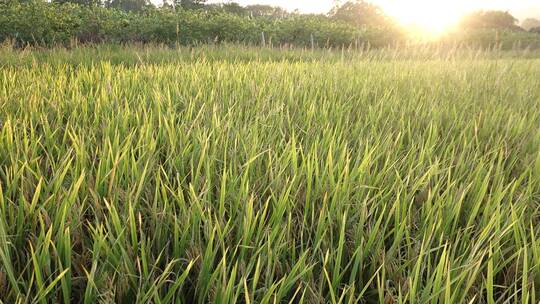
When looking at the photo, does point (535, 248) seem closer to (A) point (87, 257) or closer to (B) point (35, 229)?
(A) point (87, 257)

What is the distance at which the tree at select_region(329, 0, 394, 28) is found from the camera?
28805 millimetres

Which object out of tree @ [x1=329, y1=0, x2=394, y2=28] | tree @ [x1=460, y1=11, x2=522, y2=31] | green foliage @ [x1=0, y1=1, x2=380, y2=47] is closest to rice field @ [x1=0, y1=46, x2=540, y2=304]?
green foliage @ [x1=0, y1=1, x2=380, y2=47]

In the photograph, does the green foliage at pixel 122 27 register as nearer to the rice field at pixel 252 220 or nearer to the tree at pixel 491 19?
the rice field at pixel 252 220

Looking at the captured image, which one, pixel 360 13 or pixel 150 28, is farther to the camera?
pixel 360 13

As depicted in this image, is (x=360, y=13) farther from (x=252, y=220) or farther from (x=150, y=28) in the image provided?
(x=252, y=220)

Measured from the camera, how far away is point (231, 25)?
1088 cm

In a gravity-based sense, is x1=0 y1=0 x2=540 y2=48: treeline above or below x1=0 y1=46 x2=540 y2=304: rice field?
above

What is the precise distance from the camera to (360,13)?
99.3 feet

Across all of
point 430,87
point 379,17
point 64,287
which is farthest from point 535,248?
point 379,17

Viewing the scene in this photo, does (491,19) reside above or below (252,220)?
above

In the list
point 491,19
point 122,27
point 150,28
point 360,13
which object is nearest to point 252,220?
point 150,28

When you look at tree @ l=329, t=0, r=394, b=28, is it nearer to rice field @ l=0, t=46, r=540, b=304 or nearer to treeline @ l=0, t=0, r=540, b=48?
treeline @ l=0, t=0, r=540, b=48

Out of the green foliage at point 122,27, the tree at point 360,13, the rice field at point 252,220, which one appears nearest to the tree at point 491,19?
the tree at point 360,13

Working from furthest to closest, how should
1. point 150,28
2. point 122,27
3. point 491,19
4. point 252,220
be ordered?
point 491,19 → point 122,27 → point 150,28 → point 252,220
